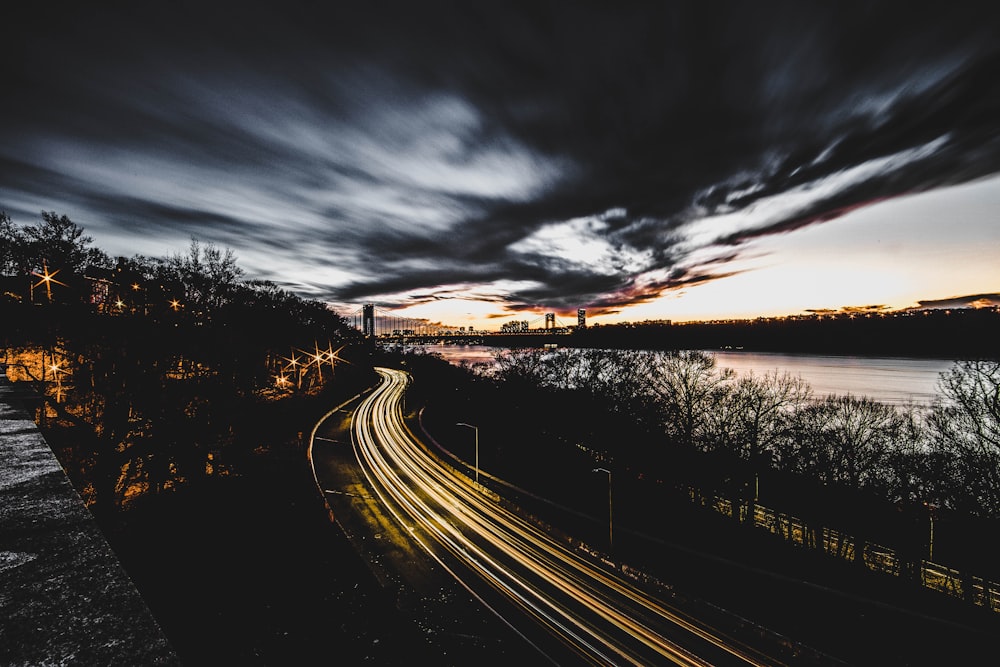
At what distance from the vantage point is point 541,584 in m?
18.8

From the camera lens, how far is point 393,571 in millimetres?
20609

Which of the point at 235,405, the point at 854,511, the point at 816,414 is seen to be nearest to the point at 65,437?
the point at 235,405

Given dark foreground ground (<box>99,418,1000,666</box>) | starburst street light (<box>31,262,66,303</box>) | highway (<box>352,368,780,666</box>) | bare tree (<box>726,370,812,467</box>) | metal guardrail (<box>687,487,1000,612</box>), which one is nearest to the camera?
dark foreground ground (<box>99,418,1000,666</box>)

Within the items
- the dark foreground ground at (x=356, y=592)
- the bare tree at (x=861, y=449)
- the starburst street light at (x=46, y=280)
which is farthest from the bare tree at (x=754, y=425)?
the starburst street light at (x=46, y=280)

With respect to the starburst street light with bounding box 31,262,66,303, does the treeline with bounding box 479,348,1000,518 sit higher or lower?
lower

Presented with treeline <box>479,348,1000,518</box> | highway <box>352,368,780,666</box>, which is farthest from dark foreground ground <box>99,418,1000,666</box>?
treeline <box>479,348,1000,518</box>

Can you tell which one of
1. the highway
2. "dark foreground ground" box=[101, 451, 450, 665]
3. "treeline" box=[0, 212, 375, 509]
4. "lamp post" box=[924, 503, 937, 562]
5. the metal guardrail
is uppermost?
"treeline" box=[0, 212, 375, 509]

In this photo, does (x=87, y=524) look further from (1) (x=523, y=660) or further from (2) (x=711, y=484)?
(2) (x=711, y=484)

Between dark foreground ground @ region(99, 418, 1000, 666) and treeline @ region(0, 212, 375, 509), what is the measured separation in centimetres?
300

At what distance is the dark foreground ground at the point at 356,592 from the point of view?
442 inches

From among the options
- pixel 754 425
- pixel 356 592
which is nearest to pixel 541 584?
pixel 356 592

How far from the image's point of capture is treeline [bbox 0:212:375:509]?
19344 mm

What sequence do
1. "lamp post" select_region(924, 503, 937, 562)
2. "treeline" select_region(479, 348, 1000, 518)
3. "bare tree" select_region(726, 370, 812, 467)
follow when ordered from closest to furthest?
"lamp post" select_region(924, 503, 937, 562), "treeline" select_region(479, 348, 1000, 518), "bare tree" select_region(726, 370, 812, 467)

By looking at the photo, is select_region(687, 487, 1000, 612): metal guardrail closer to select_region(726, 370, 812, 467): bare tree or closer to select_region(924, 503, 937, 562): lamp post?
select_region(924, 503, 937, 562): lamp post
